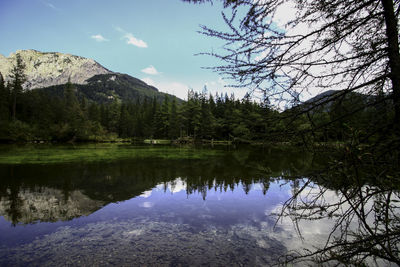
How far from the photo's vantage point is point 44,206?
634 centimetres

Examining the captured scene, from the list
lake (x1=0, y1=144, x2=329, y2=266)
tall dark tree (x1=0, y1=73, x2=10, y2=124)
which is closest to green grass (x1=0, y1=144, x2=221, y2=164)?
lake (x1=0, y1=144, x2=329, y2=266)

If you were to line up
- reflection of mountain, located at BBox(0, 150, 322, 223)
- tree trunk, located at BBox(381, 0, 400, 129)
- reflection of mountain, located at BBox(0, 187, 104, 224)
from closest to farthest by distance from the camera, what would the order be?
tree trunk, located at BBox(381, 0, 400, 129) → reflection of mountain, located at BBox(0, 187, 104, 224) → reflection of mountain, located at BBox(0, 150, 322, 223)

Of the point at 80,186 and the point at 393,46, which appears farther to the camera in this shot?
the point at 80,186

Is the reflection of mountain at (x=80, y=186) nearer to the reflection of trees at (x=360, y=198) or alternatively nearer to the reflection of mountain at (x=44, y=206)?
the reflection of mountain at (x=44, y=206)

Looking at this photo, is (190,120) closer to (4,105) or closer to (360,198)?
(4,105)

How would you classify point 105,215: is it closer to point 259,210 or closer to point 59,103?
point 259,210

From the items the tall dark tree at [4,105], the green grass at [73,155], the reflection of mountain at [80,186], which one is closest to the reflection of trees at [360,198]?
the reflection of mountain at [80,186]

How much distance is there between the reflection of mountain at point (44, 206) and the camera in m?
5.62

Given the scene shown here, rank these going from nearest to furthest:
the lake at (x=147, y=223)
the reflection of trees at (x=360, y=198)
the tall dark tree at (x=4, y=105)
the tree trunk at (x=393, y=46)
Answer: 1. the reflection of trees at (x=360, y=198)
2. the tree trunk at (x=393, y=46)
3. the lake at (x=147, y=223)
4. the tall dark tree at (x=4, y=105)

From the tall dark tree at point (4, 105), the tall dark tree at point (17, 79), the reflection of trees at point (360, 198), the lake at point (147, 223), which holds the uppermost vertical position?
the tall dark tree at point (17, 79)

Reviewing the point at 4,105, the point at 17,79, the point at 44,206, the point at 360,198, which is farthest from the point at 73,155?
the point at 17,79

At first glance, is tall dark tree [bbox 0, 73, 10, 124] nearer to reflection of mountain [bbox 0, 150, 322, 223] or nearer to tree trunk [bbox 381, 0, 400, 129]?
reflection of mountain [bbox 0, 150, 322, 223]

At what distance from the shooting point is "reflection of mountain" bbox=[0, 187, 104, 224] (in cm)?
562

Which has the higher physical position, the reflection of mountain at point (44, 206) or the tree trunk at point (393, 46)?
the tree trunk at point (393, 46)
